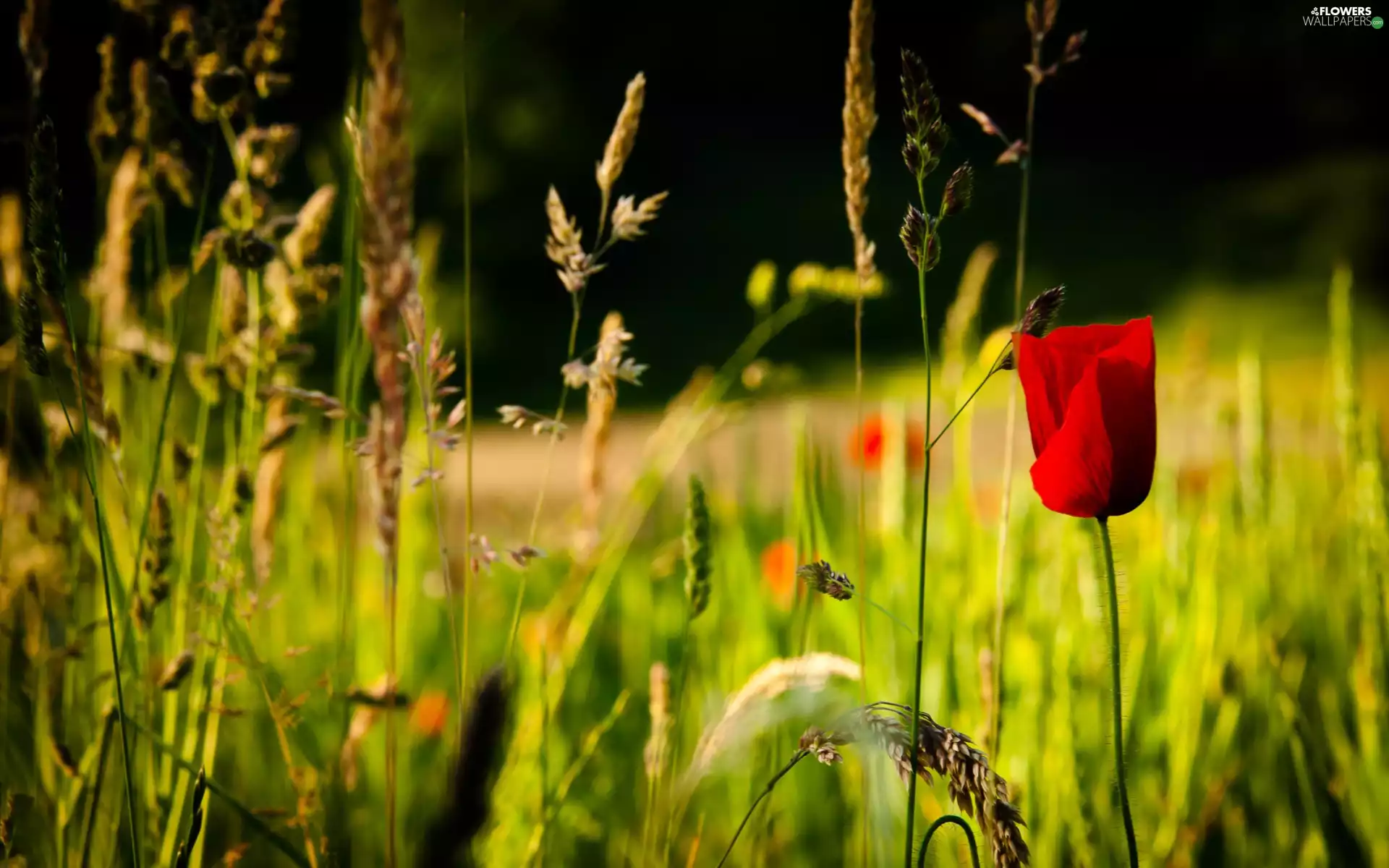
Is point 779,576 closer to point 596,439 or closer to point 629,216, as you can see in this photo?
point 596,439

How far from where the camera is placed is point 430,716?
1.05m

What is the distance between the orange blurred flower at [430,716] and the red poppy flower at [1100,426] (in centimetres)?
76

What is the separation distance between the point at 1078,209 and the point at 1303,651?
9.52 meters

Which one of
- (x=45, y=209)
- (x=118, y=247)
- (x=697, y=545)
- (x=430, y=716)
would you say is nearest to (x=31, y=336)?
(x=45, y=209)

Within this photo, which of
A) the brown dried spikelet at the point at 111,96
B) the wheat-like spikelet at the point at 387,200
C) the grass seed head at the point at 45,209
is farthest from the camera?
the brown dried spikelet at the point at 111,96

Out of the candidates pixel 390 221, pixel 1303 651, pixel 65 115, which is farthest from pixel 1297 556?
pixel 65 115

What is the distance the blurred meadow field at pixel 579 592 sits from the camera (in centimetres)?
44

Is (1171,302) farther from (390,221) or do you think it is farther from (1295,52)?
(390,221)

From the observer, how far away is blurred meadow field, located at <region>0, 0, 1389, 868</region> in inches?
17.4

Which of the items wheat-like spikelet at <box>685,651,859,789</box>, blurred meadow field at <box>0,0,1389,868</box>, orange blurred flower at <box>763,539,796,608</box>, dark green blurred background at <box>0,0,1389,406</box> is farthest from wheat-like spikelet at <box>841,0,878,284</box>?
dark green blurred background at <box>0,0,1389,406</box>

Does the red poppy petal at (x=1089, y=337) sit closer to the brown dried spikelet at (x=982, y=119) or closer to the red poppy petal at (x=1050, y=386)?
the red poppy petal at (x=1050, y=386)

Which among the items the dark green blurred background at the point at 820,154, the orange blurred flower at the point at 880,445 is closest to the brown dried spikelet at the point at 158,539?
the orange blurred flower at the point at 880,445

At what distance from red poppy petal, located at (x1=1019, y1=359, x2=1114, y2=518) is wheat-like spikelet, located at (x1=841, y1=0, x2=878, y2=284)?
13 cm

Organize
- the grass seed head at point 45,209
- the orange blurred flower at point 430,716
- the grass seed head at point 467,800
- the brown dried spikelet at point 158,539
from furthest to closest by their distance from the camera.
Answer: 1. the orange blurred flower at point 430,716
2. the brown dried spikelet at point 158,539
3. the grass seed head at point 45,209
4. the grass seed head at point 467,800
